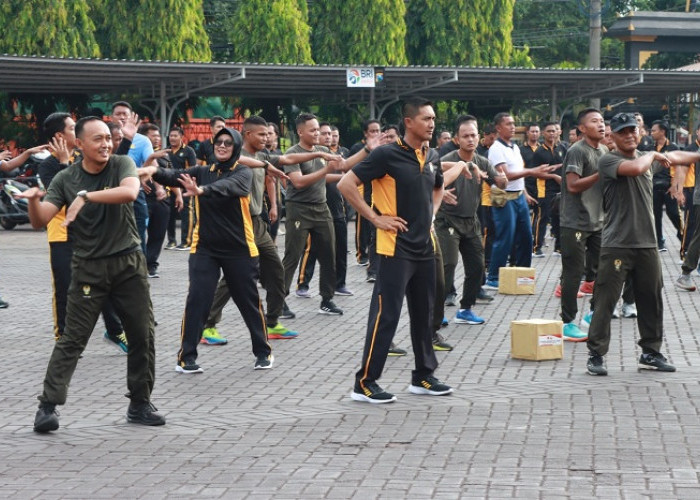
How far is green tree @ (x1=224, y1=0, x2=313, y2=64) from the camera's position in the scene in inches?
1753

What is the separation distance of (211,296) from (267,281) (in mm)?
1644

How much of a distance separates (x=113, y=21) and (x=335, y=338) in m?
32.1

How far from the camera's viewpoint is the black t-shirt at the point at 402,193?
8.81 m

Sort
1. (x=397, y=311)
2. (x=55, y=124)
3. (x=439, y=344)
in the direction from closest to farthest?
(x=397, y=311), (x=55, y=124), (x=439, y=344)

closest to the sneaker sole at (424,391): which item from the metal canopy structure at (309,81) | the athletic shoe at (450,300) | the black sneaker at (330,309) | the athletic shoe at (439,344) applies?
the athletic shoe at (439,344)

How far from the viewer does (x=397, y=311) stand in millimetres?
8844

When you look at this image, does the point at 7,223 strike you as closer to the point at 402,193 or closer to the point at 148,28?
the point at 148,28

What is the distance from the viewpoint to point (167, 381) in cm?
974

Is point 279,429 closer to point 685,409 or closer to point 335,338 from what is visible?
point 685,409

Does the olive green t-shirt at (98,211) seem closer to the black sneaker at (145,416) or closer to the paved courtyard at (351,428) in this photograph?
the black sneaker at (145,416)

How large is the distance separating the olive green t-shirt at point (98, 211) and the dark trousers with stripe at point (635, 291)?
11.9 feet

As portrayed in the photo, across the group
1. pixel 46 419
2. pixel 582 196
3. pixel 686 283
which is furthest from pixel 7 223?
pixel 46 419

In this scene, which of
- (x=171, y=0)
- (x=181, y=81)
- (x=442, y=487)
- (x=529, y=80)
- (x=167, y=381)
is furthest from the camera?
(x=171, y=0)

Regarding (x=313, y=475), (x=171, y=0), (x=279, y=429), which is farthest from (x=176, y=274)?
(x=171, y=0)
